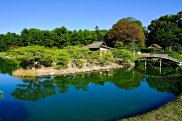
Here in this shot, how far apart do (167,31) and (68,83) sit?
157ft

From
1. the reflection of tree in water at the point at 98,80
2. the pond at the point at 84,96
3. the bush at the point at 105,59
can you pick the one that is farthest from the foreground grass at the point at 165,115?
the bush at the point at 105,59

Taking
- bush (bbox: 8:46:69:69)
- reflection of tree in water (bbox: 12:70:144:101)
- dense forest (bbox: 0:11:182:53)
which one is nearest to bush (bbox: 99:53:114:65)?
reflection of tree in water (bbox: 12:70:144:101)

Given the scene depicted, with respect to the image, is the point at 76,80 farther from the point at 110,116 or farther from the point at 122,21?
the point at 122,21

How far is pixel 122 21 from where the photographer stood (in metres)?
64.7

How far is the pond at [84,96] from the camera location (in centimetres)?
1886

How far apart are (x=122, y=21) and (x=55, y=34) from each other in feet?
50.8

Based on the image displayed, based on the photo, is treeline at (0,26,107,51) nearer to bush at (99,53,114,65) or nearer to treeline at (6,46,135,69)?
bush at (99,53,114,65)

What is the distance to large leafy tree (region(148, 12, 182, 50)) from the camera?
67.9m

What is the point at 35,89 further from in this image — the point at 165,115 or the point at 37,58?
the point at 165,115

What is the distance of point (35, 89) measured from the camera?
28.5 metres

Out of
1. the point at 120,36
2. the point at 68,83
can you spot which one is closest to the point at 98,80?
the point at 68,83

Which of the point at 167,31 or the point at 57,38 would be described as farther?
the point at 167,31

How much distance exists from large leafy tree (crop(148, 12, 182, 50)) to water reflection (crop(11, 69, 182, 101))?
33078 mm

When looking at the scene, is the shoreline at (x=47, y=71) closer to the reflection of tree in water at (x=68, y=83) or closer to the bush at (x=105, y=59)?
the reflection of tree in water at (x=68, y=83)
